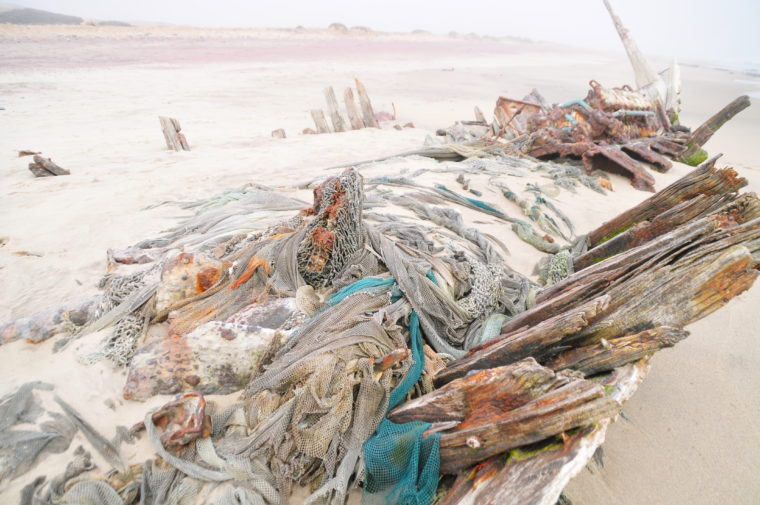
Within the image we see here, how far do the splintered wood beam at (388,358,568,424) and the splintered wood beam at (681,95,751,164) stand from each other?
34.2 feet

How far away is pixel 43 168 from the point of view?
7.76 metres

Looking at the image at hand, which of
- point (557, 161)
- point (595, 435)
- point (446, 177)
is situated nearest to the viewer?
point (595, 435)

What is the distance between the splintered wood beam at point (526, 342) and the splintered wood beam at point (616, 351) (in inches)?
5.0

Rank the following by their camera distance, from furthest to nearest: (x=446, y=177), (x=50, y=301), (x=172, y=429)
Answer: (x=446, y=177) → (x=50, y=301) → (x=172, y=429)

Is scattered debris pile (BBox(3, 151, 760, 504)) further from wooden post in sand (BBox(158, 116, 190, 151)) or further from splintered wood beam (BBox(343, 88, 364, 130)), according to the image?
splintered wood beam (BBox(343, 88, 364, 130))

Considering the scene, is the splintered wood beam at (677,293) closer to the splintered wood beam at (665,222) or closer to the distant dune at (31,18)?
the splintered wood beam at (665,222)

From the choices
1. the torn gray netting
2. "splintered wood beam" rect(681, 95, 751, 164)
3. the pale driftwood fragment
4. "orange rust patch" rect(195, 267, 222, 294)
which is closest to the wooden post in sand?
the pale driftwood fragment

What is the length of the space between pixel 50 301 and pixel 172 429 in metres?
2.57

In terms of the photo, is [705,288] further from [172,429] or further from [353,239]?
[172,429]

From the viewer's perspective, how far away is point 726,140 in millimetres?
13672

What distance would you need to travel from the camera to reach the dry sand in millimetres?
2852

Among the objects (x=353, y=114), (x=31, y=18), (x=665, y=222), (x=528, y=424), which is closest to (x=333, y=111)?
(x=353, y=114)

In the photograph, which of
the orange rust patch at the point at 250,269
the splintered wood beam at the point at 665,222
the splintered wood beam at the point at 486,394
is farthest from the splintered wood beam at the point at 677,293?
the orange rust patch at the point at 250,269

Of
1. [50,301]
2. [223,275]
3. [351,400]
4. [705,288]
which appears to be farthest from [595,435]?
[50,301]
